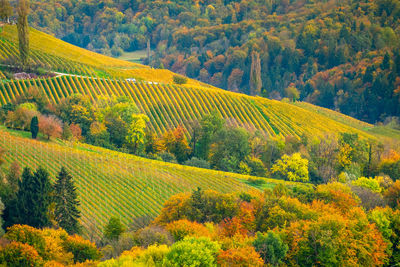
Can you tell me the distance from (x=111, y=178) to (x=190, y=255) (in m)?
25.6

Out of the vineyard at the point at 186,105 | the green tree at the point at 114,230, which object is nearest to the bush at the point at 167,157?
the vineyard at the point at 186,105

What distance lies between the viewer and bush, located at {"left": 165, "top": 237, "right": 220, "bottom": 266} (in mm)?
36938

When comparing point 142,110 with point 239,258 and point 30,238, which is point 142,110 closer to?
point 30,238

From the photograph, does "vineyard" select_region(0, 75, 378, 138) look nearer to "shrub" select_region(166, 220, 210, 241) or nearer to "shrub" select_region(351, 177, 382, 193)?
"shrub" select_region(351, 177, 382, 193)

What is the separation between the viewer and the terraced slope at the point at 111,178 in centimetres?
5519

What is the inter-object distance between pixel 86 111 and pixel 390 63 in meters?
103

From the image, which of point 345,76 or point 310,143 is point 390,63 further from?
point 310,143

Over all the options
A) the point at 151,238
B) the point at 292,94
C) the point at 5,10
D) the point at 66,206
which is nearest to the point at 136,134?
the point at 66,206

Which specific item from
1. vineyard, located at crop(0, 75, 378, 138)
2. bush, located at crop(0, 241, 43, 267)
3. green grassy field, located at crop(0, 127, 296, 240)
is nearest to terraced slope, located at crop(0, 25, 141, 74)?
vineyard, located at crop(0, 75, 378, 138)

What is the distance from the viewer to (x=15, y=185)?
5191 centimetres

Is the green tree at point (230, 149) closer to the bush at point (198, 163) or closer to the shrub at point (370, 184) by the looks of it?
the bush at point (198, 163)

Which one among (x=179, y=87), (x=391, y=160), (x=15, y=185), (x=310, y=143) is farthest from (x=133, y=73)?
(x=15, y=185)

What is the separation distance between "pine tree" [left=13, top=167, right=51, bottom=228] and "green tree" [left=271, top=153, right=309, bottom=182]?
39.9 meters

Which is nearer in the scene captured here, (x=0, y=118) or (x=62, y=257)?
(x=62, y=257)
